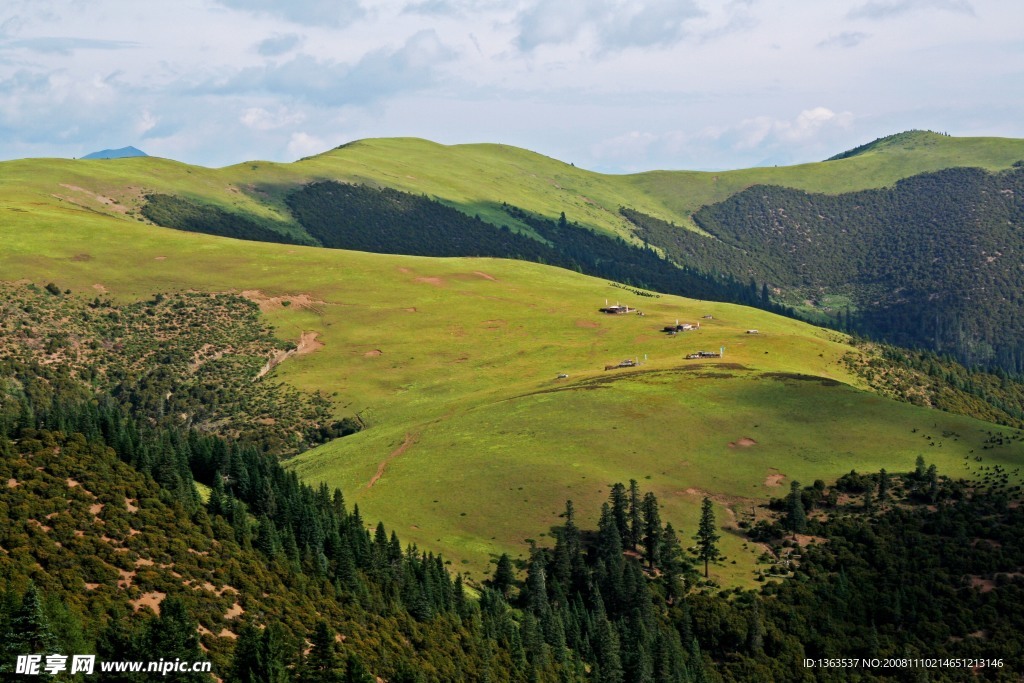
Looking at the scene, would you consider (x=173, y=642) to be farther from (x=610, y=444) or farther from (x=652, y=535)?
(x=610, y=444)

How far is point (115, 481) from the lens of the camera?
89.2 m

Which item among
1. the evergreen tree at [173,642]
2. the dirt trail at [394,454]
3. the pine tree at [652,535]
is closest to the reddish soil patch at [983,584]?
the pine tree at [652,535]

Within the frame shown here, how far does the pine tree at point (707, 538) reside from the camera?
398 feet

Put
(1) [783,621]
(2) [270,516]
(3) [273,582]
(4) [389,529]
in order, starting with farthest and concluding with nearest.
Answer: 1. (4) [389,529]
2. (1) [783,621]
3. (2) [270,516]
4. (3) [273,582]

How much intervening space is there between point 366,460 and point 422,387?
41479 millimetres

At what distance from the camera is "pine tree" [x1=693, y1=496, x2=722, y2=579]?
121 meters

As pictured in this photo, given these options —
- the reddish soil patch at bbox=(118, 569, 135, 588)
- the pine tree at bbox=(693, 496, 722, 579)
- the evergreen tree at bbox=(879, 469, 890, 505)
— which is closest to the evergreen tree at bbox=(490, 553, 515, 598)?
the pine tree at bbox=(693, 496, 722, 579)

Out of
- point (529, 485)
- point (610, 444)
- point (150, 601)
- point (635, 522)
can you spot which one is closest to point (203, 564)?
point (150, 601)

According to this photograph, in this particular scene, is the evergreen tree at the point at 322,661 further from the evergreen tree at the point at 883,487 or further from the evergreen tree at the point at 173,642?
the evergreen tree at the point at 883,487

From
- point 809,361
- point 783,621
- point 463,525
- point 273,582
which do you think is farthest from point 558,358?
point 273,582

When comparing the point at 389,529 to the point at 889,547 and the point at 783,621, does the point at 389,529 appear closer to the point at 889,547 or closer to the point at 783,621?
the point at 783,621

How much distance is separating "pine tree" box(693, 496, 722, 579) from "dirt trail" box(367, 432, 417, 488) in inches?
1574

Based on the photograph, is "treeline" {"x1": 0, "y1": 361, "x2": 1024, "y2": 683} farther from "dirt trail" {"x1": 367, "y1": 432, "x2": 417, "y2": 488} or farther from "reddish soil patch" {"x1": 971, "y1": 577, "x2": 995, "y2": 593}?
"dirt trail" {"x1": 367, "y1": 432, "x2": 417, "y2": 488}

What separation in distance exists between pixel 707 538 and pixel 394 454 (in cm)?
4601
